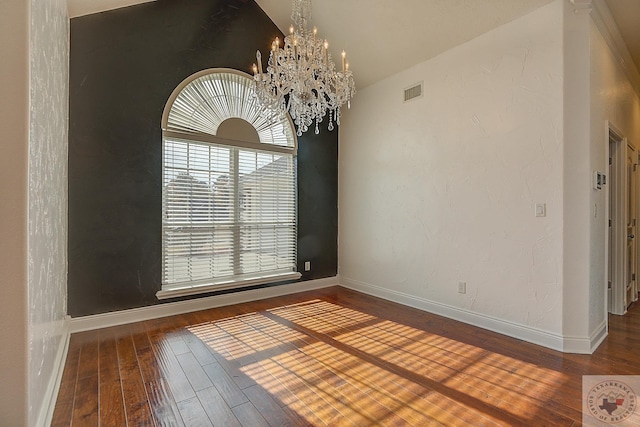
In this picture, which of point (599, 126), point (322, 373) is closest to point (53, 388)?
point (322, 373)

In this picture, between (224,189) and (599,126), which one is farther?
(224,189)

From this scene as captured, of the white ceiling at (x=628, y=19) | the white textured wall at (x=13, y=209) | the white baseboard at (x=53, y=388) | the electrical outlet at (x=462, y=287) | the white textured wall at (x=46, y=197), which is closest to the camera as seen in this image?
the white textured wall at (x=13, y=209)

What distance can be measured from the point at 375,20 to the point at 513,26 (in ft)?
4.79

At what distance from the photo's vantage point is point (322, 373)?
236 cm

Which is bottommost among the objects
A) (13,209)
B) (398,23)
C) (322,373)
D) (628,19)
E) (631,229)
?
(322,373)

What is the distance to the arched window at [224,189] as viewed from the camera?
3672 mm

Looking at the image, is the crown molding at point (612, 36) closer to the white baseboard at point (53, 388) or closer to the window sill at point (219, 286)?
the window sill at point (219, 286)

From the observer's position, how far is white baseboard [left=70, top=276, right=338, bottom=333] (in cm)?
318

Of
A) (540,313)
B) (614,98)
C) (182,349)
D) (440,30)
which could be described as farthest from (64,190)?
(614,98)

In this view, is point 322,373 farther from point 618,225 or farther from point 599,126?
point 618,225

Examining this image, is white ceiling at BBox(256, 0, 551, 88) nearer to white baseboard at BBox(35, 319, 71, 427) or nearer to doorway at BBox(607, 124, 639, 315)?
doorway at BBox(607, 124, 639, 315)

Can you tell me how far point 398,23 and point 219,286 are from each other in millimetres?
3823

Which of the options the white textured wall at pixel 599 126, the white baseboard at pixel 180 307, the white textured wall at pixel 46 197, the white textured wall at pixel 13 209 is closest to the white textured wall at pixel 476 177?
the white textured wall at pixel 599 126

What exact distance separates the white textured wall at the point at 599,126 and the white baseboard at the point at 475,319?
0.36m
